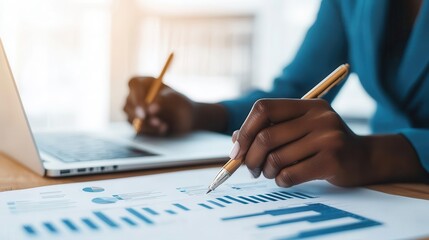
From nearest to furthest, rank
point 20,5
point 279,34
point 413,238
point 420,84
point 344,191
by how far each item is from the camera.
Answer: point 413,238 < point 344,191 < point 420,84 < point 20,5 < point 279,34

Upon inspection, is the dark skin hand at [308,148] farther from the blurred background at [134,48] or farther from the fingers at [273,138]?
the blurred background at [134,48]

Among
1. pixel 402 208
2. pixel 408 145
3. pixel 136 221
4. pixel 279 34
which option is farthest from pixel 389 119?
pixel 279 34

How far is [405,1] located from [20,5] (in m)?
1.44

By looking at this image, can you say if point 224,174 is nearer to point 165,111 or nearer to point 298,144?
point 298,144

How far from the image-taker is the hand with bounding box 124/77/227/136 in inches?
32.1

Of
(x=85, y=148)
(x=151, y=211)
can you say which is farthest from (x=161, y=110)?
(x=151, y=211)

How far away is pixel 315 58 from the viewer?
0.99m

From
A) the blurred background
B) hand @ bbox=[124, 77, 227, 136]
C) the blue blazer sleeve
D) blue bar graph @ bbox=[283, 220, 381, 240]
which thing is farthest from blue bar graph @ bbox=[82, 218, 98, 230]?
the blurred background

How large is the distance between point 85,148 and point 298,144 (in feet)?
0.99

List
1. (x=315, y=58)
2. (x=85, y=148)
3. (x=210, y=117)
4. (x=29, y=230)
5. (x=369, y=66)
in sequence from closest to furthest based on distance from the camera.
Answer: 1. (x=29, y=230)
2. (x=85, y=148)
3. (x=369, y=66)
4. (x=210, y=117)
5. (x=315, y=58)

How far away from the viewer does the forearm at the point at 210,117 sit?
2.82ft

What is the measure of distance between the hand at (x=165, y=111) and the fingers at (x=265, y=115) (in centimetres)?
33

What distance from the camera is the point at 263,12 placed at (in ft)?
7.42

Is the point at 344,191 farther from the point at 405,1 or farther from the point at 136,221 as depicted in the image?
the point at 405,1
